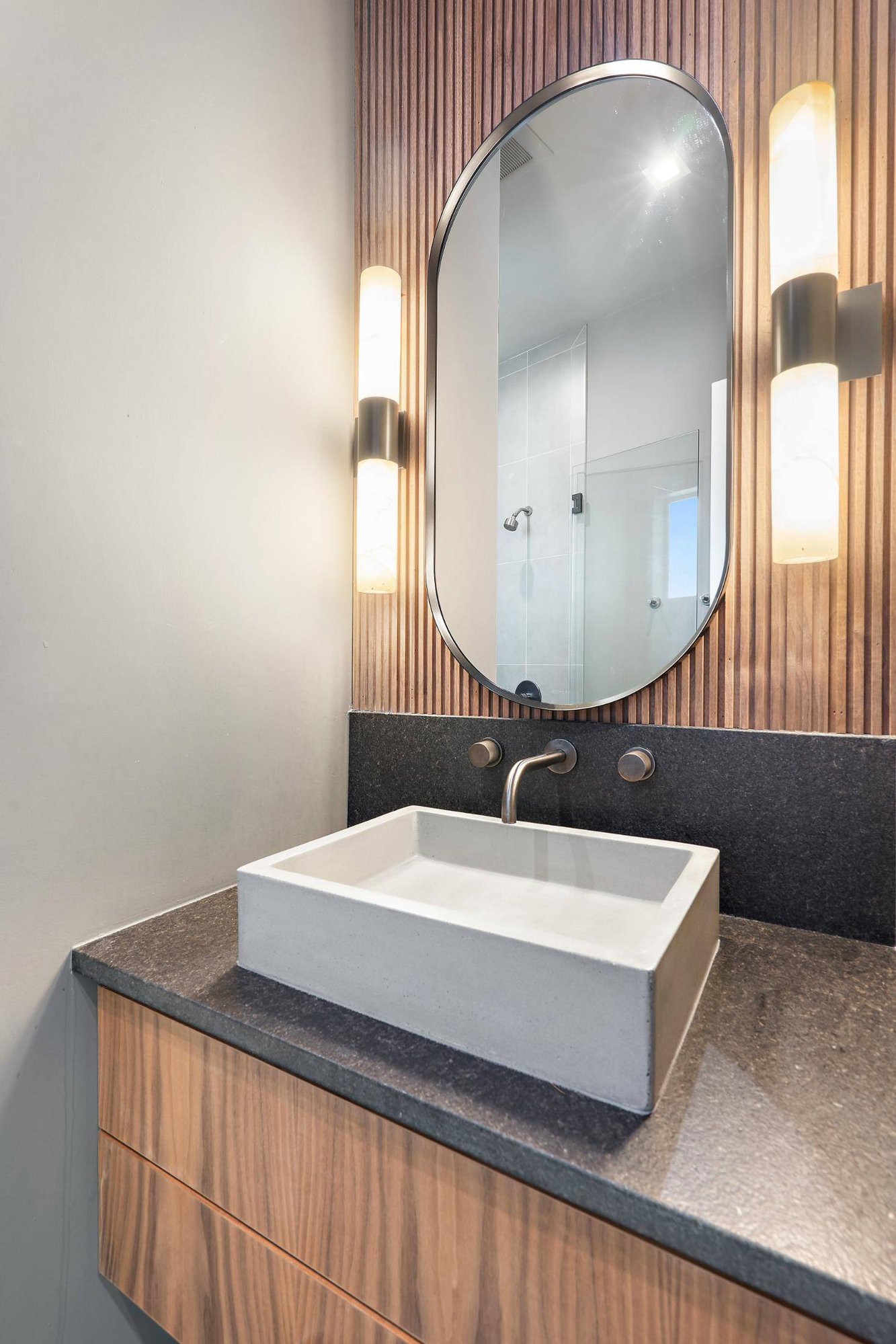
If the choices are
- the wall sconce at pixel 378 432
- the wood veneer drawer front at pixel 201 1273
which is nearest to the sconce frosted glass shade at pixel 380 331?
the wall sconce at pixel 378 432

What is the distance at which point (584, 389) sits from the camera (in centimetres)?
104

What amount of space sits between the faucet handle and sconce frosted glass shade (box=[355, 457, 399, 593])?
1.14 feet

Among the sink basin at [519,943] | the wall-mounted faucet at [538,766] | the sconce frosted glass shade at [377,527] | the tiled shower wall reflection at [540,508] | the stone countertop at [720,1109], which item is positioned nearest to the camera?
the stone countertop at [720,1109]

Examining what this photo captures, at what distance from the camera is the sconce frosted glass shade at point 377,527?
120 cm

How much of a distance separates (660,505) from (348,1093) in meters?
0.85

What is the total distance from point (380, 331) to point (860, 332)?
79 cm

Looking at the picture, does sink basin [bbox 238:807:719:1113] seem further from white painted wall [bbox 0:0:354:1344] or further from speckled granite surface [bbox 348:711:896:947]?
white painted wall [bbox 0:0:354:1344]

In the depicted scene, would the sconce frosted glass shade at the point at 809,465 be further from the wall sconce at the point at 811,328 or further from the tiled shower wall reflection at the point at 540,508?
the tiled shower wall reflection at the point at 540,508

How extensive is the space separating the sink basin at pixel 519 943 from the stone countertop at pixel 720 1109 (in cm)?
2

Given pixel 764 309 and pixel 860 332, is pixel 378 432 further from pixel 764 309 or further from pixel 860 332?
pixel 860 332

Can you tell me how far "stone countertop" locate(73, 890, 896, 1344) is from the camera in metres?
0.40

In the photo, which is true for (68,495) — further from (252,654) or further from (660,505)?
(660,505)

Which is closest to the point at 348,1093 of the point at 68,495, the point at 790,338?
the point at 68,495

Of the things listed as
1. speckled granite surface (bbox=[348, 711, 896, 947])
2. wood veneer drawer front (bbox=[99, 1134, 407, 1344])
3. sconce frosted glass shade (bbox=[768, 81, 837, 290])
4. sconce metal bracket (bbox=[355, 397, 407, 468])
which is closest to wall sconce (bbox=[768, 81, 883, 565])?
sconce frosted glass shade (bbox=[768, 81, 837, 290])
